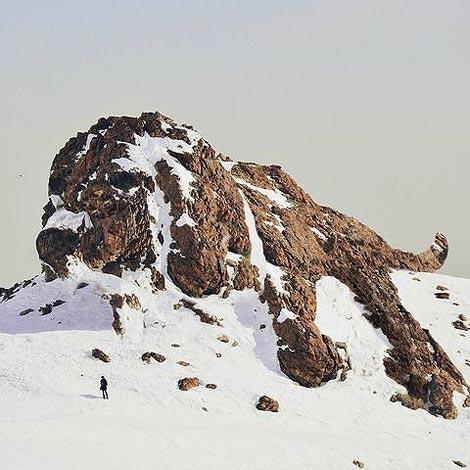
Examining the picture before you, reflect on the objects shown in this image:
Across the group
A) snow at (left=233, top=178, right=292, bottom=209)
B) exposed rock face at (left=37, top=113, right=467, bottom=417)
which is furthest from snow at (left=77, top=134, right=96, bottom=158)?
snow at (left=233, top=178, right=292, bottom=209)

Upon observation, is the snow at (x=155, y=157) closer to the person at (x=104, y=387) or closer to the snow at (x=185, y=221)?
the snow at (x=185, y=221)

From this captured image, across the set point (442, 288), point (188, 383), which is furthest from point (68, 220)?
→ point (442, 288)

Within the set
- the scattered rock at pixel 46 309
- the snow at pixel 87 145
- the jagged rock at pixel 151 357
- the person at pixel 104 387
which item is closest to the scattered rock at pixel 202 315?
the jagged rock at pixel 151 357

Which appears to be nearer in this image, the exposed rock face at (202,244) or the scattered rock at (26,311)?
the exposed rock face at (202,244)

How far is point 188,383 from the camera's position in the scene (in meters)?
37.5

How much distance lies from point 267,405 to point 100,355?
11823 mm

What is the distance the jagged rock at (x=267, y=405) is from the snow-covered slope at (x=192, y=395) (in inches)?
14.4

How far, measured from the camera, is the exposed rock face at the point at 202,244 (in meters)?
44.8

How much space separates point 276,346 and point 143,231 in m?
14.5

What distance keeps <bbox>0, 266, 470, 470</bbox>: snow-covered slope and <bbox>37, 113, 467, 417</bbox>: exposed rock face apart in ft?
4.13

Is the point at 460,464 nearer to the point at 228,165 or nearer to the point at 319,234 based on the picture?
the point at 319,234

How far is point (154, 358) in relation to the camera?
39.9m

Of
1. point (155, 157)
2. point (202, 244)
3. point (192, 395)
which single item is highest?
point (155, 157)

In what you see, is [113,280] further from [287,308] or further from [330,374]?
[330,374]
